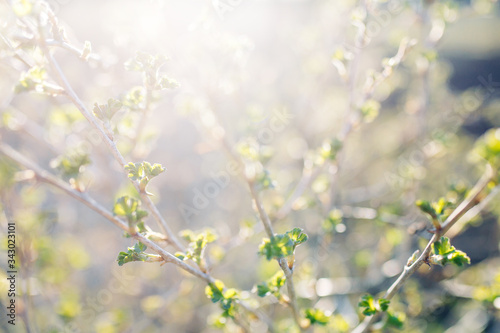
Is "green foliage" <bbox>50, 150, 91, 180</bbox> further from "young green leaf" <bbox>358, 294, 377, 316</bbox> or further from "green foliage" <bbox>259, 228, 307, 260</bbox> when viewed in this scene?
"young green leaf" <bbox>358, 294, 377, 316</bbox>

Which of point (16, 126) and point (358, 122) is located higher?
point (16, 126)

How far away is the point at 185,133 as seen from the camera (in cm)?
713

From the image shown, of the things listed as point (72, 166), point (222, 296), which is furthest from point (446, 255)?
point (72, 166)

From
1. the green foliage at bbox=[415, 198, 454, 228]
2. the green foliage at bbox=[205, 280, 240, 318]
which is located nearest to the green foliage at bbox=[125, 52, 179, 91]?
the green foliage at bbox=[205, 280, 240, 318]

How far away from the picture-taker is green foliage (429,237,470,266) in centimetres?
142

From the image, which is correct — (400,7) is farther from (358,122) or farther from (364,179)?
(364,179)

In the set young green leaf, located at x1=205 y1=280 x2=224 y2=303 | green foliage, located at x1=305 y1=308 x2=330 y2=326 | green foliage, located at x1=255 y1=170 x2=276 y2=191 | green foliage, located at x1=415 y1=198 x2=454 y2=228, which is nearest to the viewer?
green foliage, located at x1=415 y1=198 x2=454 y2=228

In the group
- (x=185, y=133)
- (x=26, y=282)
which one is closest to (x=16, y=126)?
(x=26, y=282)

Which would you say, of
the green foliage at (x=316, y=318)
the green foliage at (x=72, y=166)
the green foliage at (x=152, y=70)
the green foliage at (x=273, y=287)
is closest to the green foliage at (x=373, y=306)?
the green foliage at (x=316, y=318)

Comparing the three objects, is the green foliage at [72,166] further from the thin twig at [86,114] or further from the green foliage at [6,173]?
the green foliage at [6,173]

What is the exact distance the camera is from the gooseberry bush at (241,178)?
1.61m

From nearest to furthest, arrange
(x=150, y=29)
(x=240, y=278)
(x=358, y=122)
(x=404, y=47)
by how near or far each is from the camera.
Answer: (x=404, y=47) < (x=358, y=122) < (x=150, y=29) < (x=240, y=278)

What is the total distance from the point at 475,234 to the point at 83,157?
19.2 ft

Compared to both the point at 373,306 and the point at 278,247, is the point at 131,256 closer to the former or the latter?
the point at 278,247
